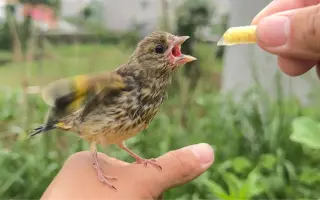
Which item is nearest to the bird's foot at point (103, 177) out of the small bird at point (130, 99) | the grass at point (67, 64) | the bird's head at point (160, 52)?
the small bird at point (130, 99)

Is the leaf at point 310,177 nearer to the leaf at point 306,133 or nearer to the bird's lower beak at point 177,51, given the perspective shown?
the leaf at point 306,133

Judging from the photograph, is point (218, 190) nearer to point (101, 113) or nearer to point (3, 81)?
point (101, 113)

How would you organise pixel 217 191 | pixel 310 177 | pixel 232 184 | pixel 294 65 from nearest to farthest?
pixel 294 65
pixel 217 191
pixel 232 184
pixel 310 177

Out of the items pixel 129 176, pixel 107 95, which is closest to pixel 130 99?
pixel 107 95

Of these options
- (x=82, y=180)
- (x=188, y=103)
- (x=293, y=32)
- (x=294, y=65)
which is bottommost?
(x=188, y=103)

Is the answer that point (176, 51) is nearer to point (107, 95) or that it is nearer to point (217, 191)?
point (107, 95)

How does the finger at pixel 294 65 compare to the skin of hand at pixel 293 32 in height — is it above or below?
below
